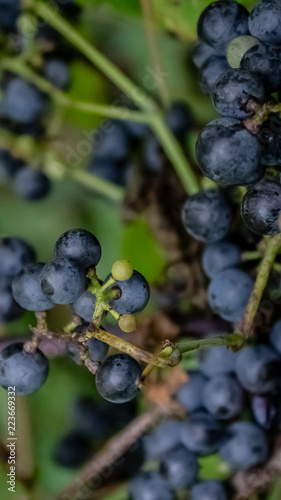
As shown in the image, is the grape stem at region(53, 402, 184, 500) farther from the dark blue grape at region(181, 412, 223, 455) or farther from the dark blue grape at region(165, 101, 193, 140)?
the dark blue grape at region(165, 101, 193, 140)

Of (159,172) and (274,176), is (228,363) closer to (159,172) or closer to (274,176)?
(274,176)

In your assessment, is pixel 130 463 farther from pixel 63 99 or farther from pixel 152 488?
pixel 63 99

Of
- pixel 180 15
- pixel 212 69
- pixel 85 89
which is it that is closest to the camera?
pixel 212 69

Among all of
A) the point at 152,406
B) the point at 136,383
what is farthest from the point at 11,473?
the point at 136,383

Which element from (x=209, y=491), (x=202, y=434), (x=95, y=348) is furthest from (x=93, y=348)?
(x=209, y=491)

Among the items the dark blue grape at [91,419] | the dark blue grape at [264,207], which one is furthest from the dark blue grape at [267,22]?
the dark blue grape at [91,419]

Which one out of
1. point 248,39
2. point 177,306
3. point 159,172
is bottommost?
point 177,306
